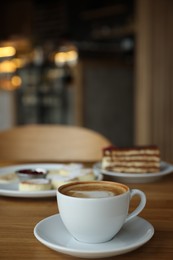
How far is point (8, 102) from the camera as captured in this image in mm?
5387

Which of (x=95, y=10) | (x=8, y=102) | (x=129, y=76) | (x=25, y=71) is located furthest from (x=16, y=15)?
(x=129, y=76)

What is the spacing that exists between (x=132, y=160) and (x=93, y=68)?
3899 mm

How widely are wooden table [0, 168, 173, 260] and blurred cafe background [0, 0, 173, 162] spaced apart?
250cm

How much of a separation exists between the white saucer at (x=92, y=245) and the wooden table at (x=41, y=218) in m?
0.01

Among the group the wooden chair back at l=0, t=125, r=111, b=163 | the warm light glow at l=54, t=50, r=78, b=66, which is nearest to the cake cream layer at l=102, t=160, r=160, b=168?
the wooden chair back at l=0, t=125, r=111, b=163

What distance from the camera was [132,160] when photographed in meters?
1.13

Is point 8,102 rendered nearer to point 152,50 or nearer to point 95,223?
point 152,50

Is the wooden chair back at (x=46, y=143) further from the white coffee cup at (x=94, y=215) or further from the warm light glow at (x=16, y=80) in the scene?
the warm light glow at (x=16, y=80)

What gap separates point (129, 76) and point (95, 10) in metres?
2.31

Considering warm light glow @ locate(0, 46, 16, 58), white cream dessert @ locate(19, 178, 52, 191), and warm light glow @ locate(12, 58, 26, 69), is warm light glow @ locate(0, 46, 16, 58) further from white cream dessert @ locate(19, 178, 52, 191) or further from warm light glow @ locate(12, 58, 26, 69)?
white cream dessert @ locate(19, 178, 52, 191)

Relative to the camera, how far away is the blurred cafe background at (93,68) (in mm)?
3441

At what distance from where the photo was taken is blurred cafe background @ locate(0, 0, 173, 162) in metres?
3.44

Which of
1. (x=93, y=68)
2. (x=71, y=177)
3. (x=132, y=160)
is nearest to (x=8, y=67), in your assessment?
(x=93, y=68)

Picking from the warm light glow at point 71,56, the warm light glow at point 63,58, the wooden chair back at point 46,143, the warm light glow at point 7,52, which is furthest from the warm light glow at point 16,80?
the wooden chair back at point 46,143
